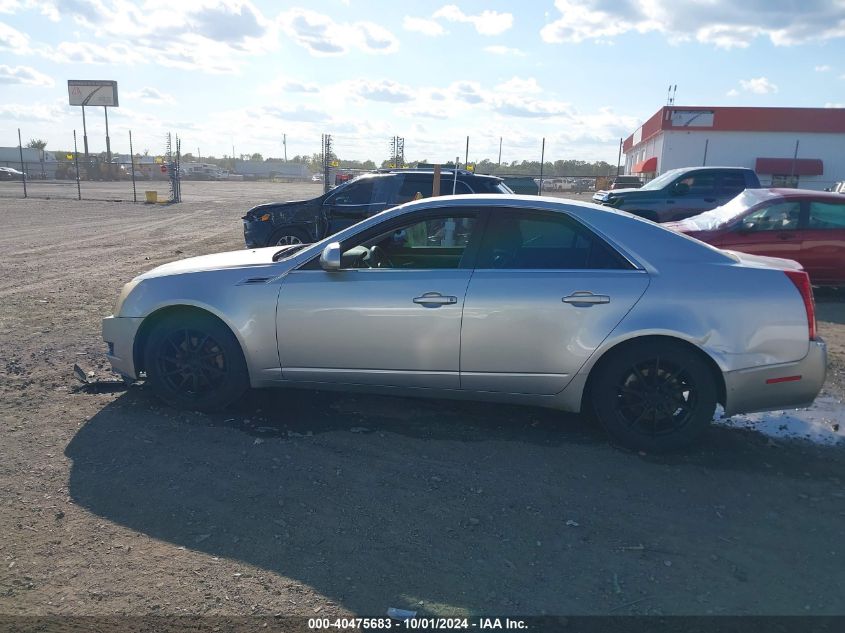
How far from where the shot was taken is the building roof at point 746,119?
36.0m

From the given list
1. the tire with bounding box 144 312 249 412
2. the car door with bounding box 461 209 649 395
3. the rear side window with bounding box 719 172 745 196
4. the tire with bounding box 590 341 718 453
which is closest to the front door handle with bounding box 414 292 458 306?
the car door with bounding box 461 209 649 395

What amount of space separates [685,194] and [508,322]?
1162cm

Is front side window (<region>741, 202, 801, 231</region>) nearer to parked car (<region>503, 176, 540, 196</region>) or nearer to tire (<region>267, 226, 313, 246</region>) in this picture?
tire (<region>267, 226, 313, 246</region>)

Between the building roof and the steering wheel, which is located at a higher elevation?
the building roof

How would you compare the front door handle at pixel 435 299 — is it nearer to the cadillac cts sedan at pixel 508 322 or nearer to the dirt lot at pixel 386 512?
the cadillac cts sedan at pixel 508 322

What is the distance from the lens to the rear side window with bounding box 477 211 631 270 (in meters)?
4.44

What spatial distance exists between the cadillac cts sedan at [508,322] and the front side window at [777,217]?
18.5 feet

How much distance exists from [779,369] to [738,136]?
37667 mm

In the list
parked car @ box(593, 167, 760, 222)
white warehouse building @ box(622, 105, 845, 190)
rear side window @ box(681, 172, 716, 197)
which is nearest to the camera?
parked car @ box(593, 167, 760, 222)

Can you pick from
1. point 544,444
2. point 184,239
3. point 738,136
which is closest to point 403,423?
point 544,444

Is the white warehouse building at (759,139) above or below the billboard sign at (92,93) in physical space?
below

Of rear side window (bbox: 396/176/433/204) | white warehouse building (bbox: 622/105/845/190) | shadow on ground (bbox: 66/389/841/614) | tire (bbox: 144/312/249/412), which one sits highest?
white warehouse building (bbox: 622/105/845/190)

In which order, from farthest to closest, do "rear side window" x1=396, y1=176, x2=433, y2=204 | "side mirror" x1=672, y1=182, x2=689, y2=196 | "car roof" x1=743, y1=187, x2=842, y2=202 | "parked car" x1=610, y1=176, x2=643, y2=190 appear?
"parked car" x1=610, y1=176, x2=643, y2=190
"side mirror" x1=672, y1=182, x2=689, y2=196
"rear side window" x1=396, y1=176, x2=433, y2=204
"car roof" x1=743, y1=187, x2=842, y2=202

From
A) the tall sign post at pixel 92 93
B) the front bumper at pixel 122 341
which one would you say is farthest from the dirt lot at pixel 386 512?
the tall sign post at pixel 92 93
